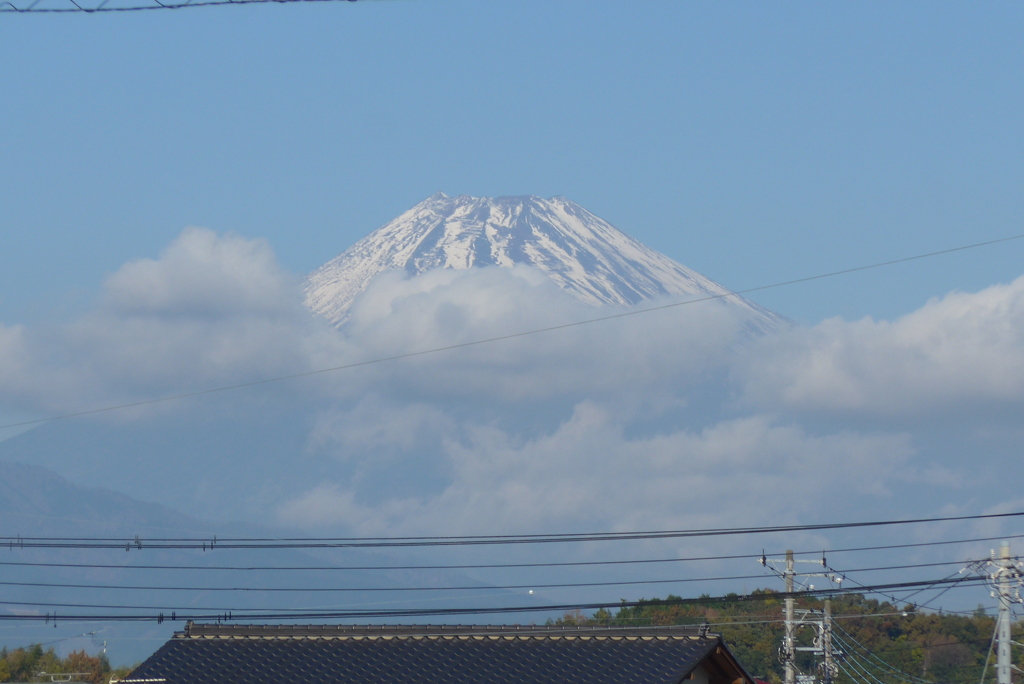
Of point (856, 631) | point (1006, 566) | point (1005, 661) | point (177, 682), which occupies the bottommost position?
point (177, 682)

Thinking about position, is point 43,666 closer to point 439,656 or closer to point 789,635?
point 789,635

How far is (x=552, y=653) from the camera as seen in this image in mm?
18938

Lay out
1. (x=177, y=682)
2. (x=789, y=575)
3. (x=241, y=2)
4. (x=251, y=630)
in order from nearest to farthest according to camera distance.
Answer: (x=241, y=2) < (x=177, y=682) < (x=251, y=630) < (x=789, y=575)

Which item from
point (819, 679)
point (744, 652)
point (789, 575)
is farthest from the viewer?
point (744, 652)

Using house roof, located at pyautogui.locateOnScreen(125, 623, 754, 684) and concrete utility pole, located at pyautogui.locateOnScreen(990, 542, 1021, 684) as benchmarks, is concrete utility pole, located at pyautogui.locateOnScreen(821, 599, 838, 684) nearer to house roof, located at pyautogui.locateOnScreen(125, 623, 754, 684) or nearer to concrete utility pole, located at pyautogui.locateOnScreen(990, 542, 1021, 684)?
concrete utility pole, located at pyautogui.locateOnScreen(990, 542, 1021, 684)

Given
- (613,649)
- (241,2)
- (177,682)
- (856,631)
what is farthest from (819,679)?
(241,2)

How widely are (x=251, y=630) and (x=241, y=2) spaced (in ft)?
43.1

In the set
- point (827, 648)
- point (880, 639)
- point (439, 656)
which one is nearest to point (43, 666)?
point (880, 639)

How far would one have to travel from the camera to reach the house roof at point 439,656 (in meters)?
18.3

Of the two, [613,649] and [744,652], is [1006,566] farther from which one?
[744,652]

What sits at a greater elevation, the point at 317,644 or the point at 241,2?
the point at 241,2

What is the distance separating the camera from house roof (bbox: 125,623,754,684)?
1834cm

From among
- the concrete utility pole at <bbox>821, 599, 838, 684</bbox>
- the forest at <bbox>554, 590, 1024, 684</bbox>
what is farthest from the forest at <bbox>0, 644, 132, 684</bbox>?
the concrete utility pole at <bbox>821, 599, 838, 684</bbox>

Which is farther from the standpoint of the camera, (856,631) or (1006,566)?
(856,631)
